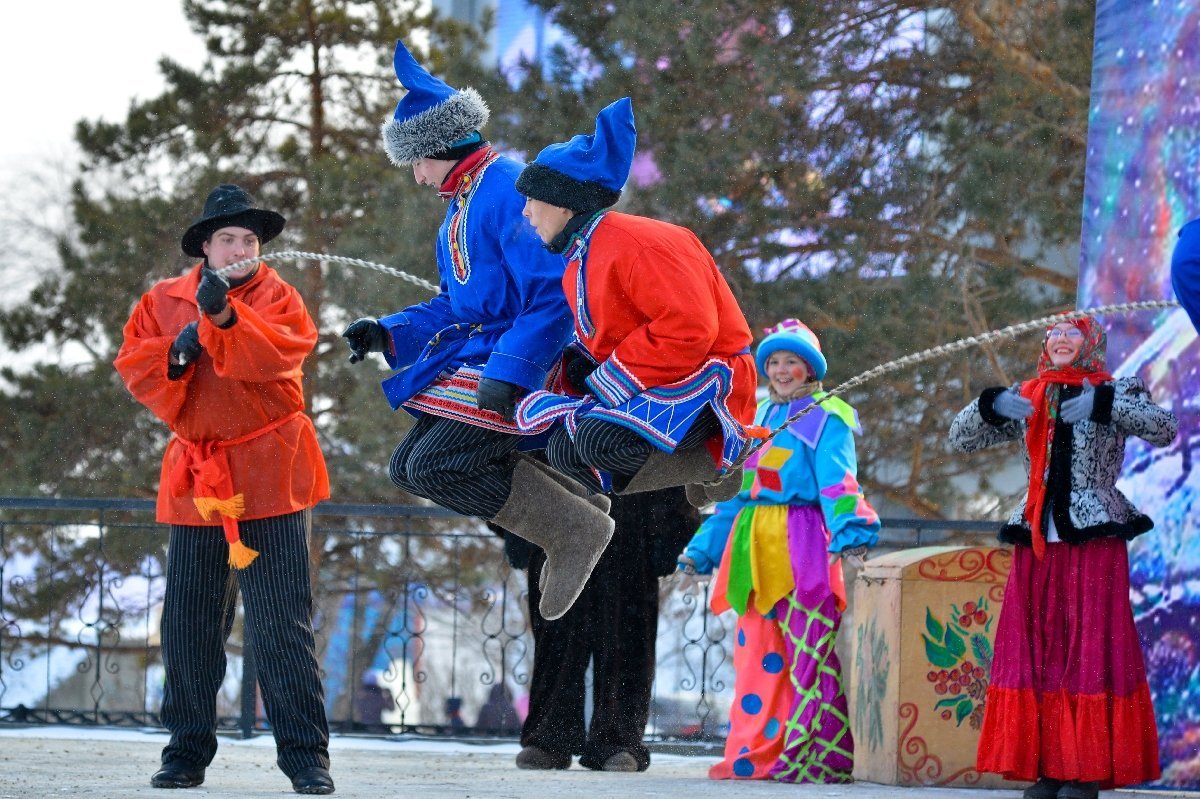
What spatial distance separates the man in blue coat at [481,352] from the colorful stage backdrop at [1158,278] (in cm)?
219

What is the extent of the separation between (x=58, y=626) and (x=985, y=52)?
29.5 ft

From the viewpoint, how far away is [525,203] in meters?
3.86

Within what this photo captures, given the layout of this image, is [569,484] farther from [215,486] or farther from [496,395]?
[215,486]

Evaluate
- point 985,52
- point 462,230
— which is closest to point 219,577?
point 462,230

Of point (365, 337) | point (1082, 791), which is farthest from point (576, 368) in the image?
point (1082, 791)

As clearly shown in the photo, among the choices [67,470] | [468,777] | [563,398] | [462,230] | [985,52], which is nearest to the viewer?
[563,398]

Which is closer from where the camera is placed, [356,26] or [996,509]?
[996,509]

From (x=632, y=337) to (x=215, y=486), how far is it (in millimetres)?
1533

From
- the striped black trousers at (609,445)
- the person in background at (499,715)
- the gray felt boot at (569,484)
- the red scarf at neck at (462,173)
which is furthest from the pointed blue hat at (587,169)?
the person in background at (499,715)

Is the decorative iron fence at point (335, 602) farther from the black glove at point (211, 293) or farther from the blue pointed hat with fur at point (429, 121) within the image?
the blue pointed hat with fur at point (429, 121)

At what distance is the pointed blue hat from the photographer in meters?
3.65

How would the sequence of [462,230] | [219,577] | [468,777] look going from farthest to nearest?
[468,777], [219,577], [462,230]

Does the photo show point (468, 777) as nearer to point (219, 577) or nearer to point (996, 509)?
point (219, 577)

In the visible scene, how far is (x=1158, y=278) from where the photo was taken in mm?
5352
